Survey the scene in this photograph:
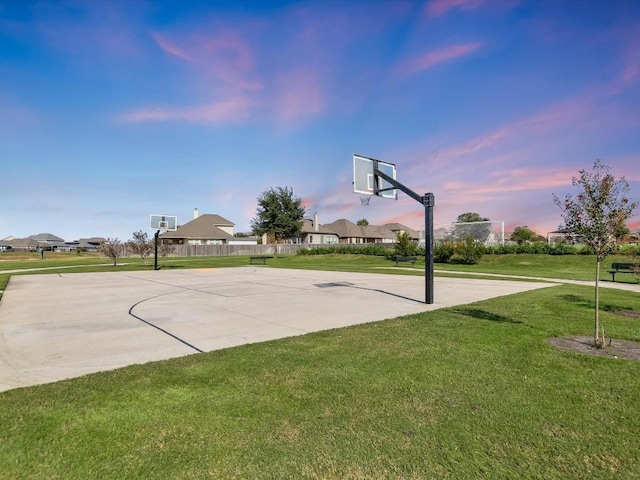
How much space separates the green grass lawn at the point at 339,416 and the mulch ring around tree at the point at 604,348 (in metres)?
0.41

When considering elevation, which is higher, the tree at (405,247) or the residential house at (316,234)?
the residential house at (316,234)

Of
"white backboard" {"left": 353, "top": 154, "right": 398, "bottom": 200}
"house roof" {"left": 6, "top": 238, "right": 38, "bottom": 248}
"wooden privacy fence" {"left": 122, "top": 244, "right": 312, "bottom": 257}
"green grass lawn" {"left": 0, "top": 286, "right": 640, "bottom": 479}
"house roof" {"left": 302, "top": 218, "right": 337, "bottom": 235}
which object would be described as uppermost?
"house roof" {"left": 302, "top": 218, "right": 337, "bottom": 235}

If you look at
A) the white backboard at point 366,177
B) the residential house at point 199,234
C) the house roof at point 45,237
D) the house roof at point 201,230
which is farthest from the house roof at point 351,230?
the house roof at point 45,237

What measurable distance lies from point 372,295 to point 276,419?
884cm

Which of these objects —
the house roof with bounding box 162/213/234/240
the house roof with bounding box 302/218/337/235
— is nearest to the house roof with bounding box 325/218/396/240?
the house roof with bounding box 302/218/337/235

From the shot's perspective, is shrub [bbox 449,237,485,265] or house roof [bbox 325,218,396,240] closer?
shrub [bbox 449,237,485,265]

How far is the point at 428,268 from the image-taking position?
10188 mm

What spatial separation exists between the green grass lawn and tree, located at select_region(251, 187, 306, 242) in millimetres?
59059

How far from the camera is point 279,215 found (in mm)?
64125

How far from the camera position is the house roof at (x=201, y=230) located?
63.1m

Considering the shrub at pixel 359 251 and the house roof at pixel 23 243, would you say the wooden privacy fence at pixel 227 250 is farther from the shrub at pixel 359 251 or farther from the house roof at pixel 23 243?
the house roof at pixel 23 243

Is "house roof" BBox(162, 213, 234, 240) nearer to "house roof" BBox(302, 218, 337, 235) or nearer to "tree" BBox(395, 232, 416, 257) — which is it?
"house roof" BBox(302, 218, 337, 235)

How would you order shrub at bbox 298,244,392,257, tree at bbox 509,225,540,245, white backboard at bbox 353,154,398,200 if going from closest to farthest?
white backboard at bbox 353,154,398,200 < shrub at bbox 298,244,392,257 < tree at bbox 509,225,540,245

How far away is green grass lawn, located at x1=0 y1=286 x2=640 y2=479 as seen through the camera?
2.80 m
